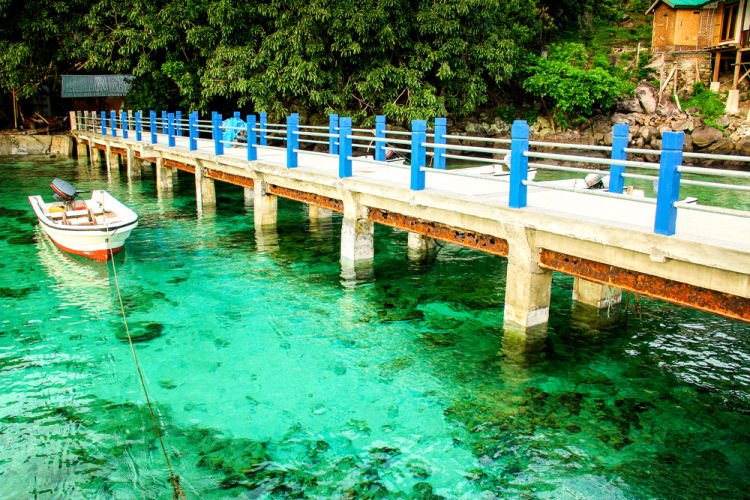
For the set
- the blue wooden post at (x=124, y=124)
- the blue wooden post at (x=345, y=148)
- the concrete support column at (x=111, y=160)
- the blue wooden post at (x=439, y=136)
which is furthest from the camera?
the concrete support column at (x=111, y=160)

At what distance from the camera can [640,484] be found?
18.8 feet

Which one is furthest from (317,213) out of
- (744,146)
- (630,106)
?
(744,146)

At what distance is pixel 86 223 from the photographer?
1341 cm

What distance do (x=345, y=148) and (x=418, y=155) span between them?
2.10 meters

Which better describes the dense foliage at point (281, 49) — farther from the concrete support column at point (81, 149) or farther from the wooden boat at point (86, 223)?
the wooden boat at point (86, 223)

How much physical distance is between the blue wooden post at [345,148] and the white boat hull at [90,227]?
443cm

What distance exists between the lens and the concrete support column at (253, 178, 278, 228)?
14.7m

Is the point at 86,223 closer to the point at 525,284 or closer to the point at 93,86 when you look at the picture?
the point at 525,284

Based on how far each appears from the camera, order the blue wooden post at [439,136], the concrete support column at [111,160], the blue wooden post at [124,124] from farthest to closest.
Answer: the concrete support column at [111,160] < the blue wooden post at [124,124] < the blue wooden post at [439,136]

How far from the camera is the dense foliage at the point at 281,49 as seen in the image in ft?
75.2

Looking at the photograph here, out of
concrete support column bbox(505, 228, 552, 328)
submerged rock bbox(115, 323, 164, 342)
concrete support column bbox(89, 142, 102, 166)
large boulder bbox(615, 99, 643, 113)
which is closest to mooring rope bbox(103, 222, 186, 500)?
submerged rock bbox(115, 323, 164, 342)

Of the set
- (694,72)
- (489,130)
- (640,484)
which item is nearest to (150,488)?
(640,484)

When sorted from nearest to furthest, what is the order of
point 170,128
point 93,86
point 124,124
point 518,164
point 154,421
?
point 154,421
point 518,164
point 170,128
point 124,124
point 93,86

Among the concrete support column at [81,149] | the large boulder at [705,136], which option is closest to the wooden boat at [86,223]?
the concrete support column at [81,149]
